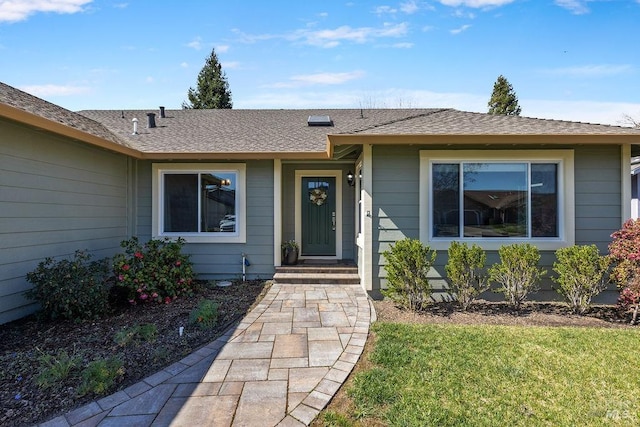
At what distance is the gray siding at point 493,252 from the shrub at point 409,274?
565 mm

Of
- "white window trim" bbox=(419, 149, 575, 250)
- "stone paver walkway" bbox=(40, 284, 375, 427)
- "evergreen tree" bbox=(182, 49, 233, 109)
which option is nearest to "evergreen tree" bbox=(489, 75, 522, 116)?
"evergreen tree" bbox=(182, 49, 233, 109)

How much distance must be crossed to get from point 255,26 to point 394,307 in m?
8.74

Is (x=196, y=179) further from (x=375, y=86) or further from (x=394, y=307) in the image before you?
(x=375, y=86)

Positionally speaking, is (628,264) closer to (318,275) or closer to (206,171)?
(318,275)

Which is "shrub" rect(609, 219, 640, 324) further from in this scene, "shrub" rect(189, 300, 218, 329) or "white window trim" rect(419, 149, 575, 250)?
"shrub" rect(189, 300, 218, 329)

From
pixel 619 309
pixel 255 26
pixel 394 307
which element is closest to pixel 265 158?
pixel 394 307

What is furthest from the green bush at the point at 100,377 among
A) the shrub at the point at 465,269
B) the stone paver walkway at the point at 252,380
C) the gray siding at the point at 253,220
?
the shrub at the point at 465,269

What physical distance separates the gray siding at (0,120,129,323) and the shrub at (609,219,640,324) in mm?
8117

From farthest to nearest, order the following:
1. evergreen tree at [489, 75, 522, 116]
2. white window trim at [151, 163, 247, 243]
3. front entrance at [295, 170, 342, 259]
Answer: evergreen tree at [489, 75, 522, 116]
front entrance at [295, 170, 342, 259]
white window trim at [151, 163, 247, 243]

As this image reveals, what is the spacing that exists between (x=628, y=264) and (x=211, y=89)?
23.6 m

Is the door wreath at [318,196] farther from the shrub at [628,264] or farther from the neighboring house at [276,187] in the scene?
the shrub at [628,264]

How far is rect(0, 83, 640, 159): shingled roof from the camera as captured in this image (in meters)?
4.77

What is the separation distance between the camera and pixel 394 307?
478 centimetres

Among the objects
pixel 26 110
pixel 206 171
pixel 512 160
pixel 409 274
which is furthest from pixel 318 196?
pixel 26 110
